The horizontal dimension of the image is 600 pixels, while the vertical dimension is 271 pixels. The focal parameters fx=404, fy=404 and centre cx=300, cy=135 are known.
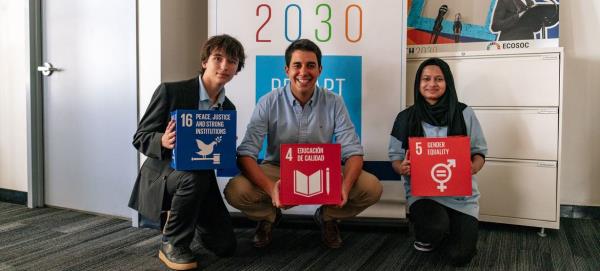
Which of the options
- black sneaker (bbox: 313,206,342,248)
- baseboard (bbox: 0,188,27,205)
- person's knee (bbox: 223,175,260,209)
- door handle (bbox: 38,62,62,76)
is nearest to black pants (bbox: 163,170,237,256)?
person's knee (bbox: 223,175,260,209)

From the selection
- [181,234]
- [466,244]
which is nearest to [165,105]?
[181,234]

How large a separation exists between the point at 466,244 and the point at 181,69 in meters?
1.81

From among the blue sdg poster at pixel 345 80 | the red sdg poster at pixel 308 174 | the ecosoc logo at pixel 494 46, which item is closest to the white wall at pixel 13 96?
the blue sdg poster at pixel 345 80

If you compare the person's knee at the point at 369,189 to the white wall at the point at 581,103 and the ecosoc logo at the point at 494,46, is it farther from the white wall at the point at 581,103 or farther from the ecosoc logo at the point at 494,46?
the white wall at the point at 581,103

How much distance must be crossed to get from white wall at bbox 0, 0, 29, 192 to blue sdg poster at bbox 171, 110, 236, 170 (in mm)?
1878

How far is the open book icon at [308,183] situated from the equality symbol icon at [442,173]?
0.49 m

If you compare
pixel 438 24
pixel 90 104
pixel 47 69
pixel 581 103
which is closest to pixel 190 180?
pixel 90 104

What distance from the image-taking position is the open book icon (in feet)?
5.33

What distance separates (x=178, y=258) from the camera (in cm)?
163

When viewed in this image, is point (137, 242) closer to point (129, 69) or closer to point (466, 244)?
point (129, 69)

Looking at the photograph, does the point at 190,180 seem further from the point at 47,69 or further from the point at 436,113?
the point at 47,69

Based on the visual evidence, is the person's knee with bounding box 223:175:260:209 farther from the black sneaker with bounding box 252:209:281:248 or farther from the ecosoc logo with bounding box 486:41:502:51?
the ecosoc logo with bounding box 486:41:502:51

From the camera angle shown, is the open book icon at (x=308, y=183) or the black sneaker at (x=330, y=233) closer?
the open book icon at (x=308, y=183)

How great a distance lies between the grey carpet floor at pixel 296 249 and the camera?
5.55 feet
